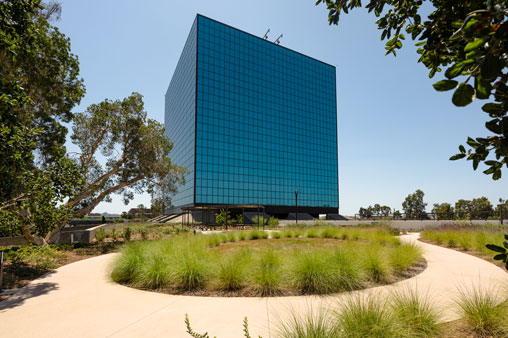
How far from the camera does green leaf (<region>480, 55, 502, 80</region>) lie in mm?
1053

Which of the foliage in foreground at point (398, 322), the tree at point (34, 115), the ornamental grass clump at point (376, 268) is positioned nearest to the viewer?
the foliage in foreground at point (398, 322)

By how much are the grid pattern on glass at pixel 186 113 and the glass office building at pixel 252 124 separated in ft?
0.74

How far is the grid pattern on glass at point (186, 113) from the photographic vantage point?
181 feet

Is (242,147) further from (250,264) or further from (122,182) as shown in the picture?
(250,264)

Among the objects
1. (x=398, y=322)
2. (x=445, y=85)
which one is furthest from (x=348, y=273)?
(x=445, y=85)

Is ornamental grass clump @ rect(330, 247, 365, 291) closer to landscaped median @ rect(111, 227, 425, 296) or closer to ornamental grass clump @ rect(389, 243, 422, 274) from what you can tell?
landscaped median @ rect(111, 227, 425, 296)

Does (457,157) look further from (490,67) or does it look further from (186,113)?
(186,113)

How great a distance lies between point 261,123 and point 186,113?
1804 centimetres

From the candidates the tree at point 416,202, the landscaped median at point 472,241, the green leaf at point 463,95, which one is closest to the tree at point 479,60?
the green leaf at point 463,95

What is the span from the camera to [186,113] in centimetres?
6159

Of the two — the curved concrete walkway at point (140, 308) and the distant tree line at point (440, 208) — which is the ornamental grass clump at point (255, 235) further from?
the distant tree line at point (440, 208)

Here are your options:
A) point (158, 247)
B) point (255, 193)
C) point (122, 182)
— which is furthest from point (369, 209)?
point (158, 247)

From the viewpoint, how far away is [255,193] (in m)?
58.6

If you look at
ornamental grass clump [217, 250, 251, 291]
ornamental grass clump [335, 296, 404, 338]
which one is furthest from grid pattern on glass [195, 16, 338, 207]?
ornamental grass clump [335, 296, 404, 338]
